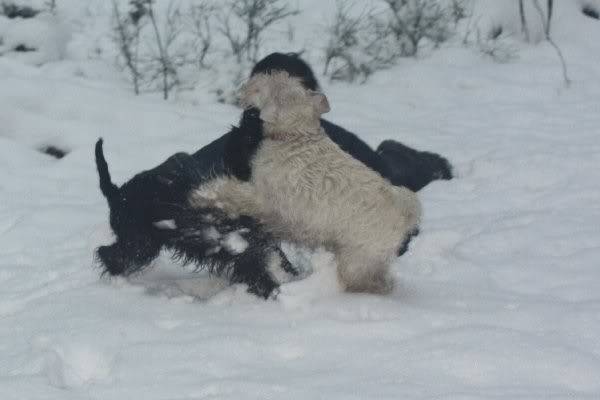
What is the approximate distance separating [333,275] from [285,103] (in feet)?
2.08

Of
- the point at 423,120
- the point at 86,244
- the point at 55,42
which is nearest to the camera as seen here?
the point at 86,244

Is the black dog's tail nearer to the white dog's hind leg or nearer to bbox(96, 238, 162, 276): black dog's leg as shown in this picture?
bbox(96, 238, 162, 276): black dog's leg

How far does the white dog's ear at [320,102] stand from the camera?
10.6 ft

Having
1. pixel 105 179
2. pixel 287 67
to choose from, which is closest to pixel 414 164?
pixel 287 67

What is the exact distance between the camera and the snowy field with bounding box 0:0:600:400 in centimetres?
258

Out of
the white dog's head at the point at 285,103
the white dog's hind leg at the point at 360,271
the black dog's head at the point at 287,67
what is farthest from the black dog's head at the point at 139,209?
the white dog's hind leg at the point at 360,271

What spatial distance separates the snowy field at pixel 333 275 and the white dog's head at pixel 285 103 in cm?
47

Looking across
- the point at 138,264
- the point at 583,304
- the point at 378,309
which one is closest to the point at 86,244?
the point at 138,264

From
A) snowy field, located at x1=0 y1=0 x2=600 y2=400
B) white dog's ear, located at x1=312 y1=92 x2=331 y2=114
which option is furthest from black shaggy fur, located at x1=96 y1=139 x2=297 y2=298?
white dog's ear, located at x1=312 y1=92 x2=331 y2=114

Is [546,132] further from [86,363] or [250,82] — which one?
[86,363]

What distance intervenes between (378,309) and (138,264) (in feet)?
3.27

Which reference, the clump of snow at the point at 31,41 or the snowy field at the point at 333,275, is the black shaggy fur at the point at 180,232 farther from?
the clump of snow at the point at 31,41

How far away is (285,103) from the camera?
3.22 m

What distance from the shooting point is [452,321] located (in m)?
2.99
